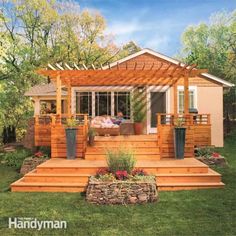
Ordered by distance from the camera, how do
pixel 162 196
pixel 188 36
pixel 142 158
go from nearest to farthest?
pixel 162 196
pixel 142 158
pixel 188 36

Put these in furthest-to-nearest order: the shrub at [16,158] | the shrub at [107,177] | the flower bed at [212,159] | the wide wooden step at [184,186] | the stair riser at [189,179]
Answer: the shrub at [16,158], the flower bed at [212,159], the stair riser at [189,179], the wide wooden step at [184,186], the shrub at [107,177]

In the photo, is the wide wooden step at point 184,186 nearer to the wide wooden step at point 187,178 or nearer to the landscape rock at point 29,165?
the wide wooden step at point 187,178

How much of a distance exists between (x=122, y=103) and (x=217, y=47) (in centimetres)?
1835

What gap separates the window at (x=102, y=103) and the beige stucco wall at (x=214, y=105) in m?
4.30

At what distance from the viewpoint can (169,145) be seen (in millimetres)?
11562

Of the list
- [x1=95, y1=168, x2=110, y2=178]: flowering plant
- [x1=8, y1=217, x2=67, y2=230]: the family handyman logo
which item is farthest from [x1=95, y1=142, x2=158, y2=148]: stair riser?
[x1=8, y1=217, x2=67, y2=230]: the family handyman logo

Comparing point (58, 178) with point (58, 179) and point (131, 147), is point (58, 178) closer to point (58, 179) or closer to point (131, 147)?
point (58, 179)

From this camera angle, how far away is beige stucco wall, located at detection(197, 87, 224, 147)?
660 inches

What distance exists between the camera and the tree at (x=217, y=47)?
82.4 ft

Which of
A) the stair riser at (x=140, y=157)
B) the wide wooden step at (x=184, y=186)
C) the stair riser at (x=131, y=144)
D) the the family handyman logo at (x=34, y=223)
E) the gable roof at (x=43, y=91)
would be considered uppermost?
the gable roof at (x=43, y=91)

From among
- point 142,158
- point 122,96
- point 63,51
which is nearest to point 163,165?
point 142,158

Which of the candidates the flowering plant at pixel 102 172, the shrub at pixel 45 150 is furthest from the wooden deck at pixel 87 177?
the shrub at pixel 45 150

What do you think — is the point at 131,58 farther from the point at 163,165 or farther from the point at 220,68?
the point at 220,68

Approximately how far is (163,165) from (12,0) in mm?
20612
